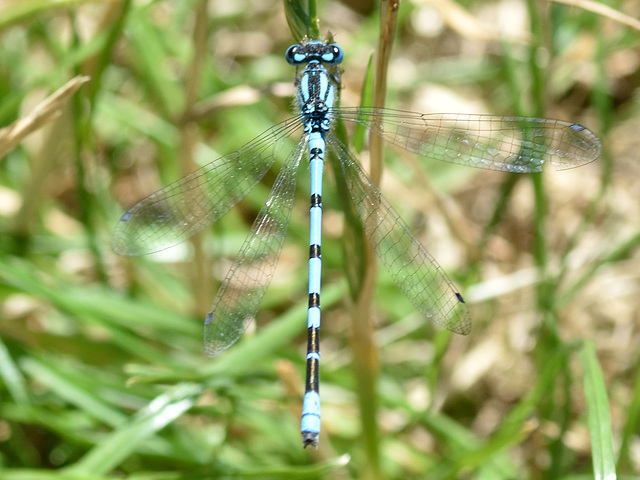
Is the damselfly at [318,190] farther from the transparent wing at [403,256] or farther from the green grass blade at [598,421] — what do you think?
the green grass blade at [598,421]

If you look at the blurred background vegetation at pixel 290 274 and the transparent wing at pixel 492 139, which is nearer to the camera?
the transparent wing at pixel 492 139

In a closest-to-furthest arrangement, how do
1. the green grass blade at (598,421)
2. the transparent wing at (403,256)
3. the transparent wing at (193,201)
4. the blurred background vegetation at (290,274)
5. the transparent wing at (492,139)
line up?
the green grass blade at (598,421) < the transparent wing at (403,256) < the transparent wing at (492,139) < the transparent wing at (193,201) < the blurred background vegetation at (290,274)

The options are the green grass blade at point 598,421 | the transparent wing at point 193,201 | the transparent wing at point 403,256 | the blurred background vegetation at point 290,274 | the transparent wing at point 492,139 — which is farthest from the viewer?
the blurred background vegetation at point 290,274

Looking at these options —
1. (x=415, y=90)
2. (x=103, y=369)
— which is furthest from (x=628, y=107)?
(x=103, y=369)

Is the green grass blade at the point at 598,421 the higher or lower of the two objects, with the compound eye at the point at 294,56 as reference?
lower

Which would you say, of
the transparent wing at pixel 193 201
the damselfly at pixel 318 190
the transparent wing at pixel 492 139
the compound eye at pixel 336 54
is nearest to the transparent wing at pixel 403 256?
the damselfly at pixel 318 190

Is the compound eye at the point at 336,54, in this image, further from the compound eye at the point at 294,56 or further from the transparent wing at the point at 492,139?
the transparent wing at the point at 492,139

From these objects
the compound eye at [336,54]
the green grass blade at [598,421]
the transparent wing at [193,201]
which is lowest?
the green grass blade at [598,421]

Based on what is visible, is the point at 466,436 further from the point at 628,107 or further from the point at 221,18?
the point at 221,18

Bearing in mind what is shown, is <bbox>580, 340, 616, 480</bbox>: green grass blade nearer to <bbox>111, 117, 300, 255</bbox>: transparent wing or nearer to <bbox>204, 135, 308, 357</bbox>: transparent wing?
<bbox>204, 135, 308, 357</bbox>: transparent wing

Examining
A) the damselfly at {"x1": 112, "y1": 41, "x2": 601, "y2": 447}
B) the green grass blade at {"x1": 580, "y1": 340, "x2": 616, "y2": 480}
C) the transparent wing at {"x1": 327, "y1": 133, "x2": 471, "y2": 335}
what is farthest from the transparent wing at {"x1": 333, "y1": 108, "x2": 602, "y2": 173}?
the green grass blade at {"x1": 580, "y1": 340, "x2": 616, "y2": 480}
